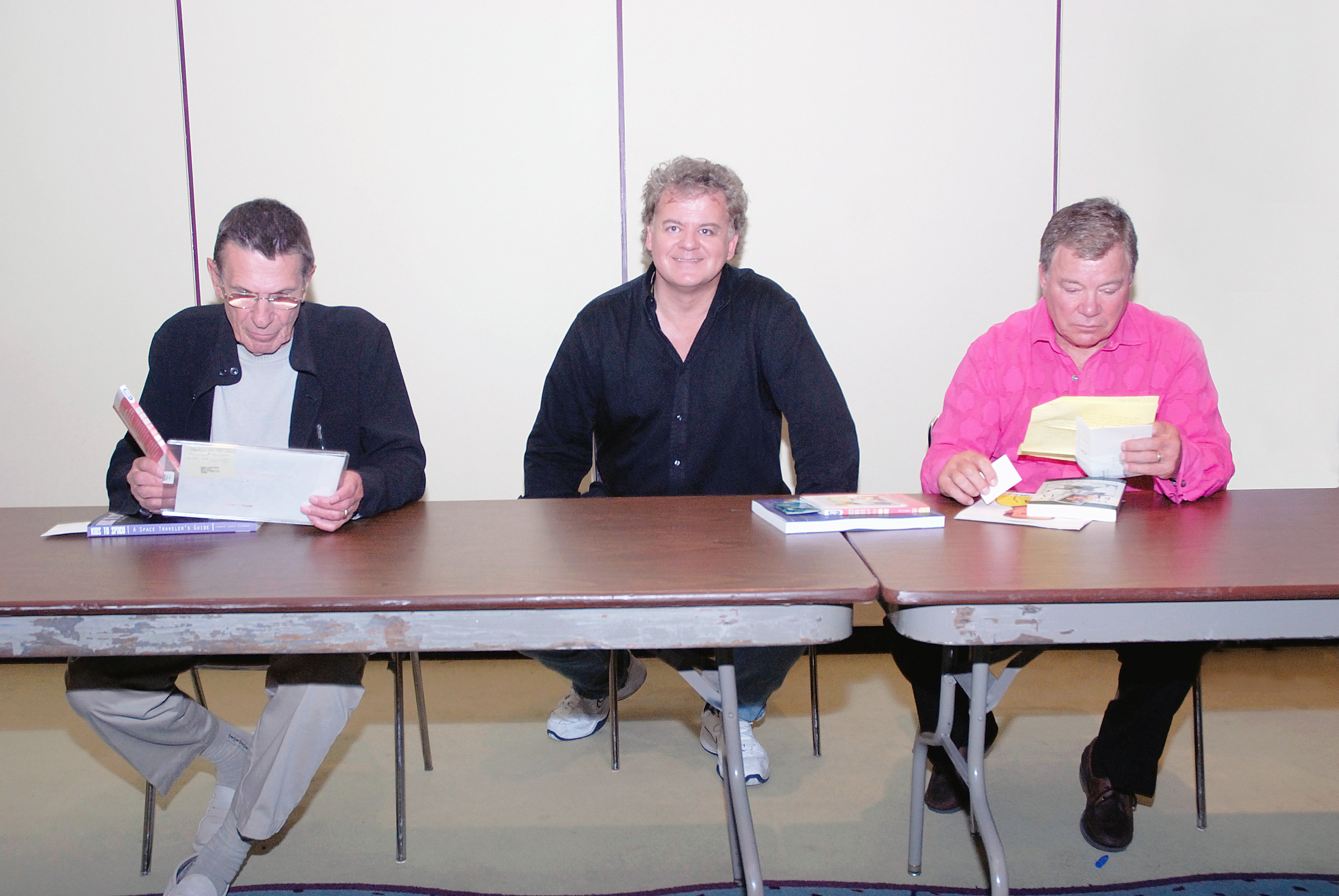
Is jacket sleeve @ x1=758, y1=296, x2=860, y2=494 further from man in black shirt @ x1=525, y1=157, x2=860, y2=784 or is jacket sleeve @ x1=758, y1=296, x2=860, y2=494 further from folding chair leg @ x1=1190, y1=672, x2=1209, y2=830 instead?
folding chair leg @ x1=1190, y1=672, x2=1209, y2=830

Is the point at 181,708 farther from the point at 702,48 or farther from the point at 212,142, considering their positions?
the point at 702,48

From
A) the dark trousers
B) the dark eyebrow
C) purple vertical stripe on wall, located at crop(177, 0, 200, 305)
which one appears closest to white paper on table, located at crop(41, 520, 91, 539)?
the dark eyebrow

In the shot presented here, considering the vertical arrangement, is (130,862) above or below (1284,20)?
below

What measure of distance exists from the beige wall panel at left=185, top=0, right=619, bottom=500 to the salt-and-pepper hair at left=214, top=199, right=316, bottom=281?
1.13m

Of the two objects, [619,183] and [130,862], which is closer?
[130,862]

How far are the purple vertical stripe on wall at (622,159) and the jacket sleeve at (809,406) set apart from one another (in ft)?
2.43

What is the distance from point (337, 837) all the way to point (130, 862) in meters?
0.41

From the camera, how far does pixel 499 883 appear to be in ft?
6.20

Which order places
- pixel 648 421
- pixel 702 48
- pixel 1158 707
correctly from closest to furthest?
1. pixel 1158 707
2. pixel 648 421
3. pixel 702 48

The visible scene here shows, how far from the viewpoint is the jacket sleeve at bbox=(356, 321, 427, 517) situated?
6.64 feet

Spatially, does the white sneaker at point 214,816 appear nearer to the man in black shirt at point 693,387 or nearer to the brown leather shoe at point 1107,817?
the man in black shirt at point 693,387

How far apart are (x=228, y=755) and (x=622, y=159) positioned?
204 cm

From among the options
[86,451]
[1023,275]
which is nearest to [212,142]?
[86,451]

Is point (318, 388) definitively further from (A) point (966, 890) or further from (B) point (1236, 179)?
(B) point (1236, 179)
